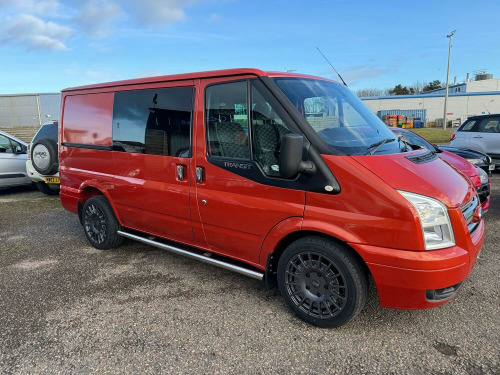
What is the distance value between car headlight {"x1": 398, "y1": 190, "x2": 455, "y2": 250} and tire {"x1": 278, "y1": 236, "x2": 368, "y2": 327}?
0.54 meters

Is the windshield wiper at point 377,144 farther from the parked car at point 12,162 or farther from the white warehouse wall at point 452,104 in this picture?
the white warehouse wall at point 452,104

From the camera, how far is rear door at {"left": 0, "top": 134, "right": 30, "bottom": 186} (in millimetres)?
8508

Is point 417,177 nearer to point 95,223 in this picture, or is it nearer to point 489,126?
point 95,223

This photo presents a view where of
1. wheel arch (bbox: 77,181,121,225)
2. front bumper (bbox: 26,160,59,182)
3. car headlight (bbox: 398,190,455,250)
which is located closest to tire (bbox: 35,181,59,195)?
front bumper (bbox: 26,160,59,182)

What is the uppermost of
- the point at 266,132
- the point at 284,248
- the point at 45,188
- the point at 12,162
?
the point at 266,132

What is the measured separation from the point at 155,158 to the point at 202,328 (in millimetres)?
1789

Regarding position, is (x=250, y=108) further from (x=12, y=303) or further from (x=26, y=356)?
(x=12, y=303)

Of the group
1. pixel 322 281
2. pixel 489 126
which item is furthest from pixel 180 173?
pixel 489 126

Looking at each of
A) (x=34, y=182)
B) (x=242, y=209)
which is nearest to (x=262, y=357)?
(x=242, y=209)

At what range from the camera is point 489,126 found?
33.1ft

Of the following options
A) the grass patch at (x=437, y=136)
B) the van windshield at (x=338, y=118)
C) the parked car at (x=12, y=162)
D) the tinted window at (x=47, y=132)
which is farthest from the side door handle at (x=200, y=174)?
the grass patch at (x=437, y=136)

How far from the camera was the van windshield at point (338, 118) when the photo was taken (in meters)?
2.93

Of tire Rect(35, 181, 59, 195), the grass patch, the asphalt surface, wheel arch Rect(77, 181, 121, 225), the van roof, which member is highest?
the van roof

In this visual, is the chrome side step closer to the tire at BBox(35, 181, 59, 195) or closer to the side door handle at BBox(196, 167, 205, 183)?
the side door handle at BBox(196, 167, 205, 183)
